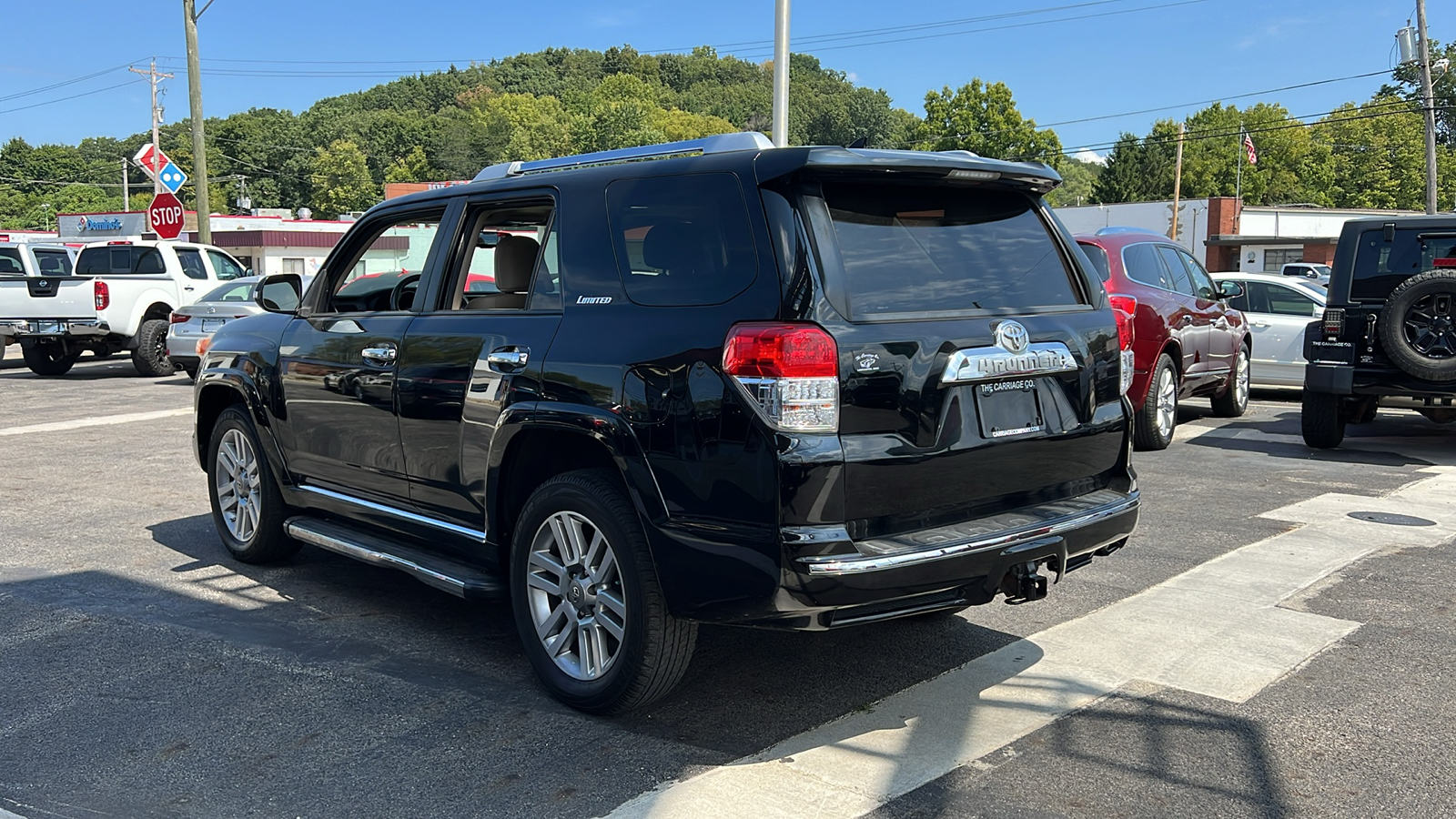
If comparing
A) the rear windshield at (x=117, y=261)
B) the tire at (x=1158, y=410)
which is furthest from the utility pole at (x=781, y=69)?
the rear windshield at (x=117, y=261)

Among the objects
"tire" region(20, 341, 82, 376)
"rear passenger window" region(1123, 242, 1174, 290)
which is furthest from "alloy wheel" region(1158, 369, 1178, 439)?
"tire" region(20, 341, 82, 376)

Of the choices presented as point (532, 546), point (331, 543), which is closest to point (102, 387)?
point (331, 543)

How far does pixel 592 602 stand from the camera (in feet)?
13.5

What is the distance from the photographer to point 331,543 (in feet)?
17.5

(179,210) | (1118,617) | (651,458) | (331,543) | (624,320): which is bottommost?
(1118,617)

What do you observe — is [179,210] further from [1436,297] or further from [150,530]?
[1436,297]

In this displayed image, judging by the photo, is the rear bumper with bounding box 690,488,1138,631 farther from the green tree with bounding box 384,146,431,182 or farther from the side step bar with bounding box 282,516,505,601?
the green tree with bounding box 384,146,431,182

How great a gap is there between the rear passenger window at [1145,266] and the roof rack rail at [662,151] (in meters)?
6.35

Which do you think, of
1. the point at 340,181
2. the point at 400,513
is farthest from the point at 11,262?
the point at 340,181

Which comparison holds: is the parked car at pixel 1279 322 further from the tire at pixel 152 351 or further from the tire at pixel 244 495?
the tire at pixel 152 351

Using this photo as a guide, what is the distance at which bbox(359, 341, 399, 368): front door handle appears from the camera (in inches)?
198

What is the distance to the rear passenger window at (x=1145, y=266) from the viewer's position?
1002 centimetres

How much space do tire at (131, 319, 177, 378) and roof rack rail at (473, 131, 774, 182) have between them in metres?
15.4

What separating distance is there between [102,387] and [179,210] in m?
7.58
